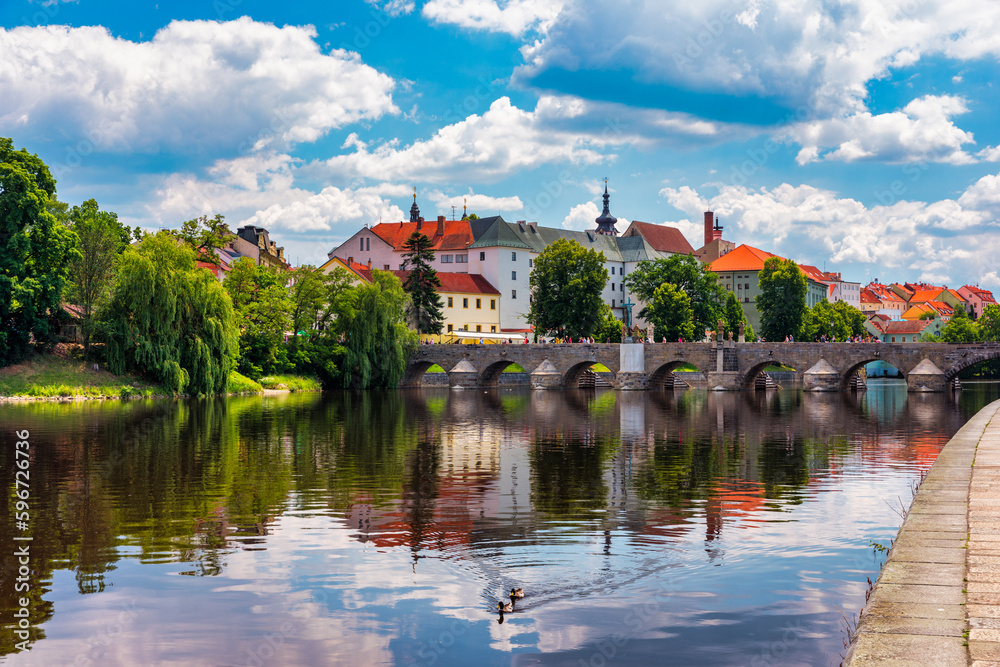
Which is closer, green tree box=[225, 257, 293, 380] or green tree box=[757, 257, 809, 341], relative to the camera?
green tree box=[225, 257, 293, 380]

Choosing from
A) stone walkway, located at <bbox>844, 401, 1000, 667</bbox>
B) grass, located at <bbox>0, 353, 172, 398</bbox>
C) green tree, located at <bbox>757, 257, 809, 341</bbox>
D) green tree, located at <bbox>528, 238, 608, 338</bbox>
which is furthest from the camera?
green tree, located at <bbox>757, 257, 809, 341</bbox>

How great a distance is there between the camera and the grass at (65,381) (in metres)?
46.2

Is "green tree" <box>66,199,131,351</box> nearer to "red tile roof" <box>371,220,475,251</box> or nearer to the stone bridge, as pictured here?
the stone bridge

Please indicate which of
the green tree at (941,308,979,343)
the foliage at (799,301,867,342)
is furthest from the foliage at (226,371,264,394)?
the green tree at (941,308,979,343)

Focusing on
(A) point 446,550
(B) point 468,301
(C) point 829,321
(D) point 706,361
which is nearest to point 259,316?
(D) point 706,361

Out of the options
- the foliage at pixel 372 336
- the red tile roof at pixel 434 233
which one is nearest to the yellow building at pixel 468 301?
the red tile roof at pixel 434 233

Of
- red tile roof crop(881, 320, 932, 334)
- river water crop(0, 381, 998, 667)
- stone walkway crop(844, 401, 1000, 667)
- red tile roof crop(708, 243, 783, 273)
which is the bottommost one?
river water crop(0, 381, 998, 667)

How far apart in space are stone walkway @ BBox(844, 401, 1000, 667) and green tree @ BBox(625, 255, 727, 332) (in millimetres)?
76858

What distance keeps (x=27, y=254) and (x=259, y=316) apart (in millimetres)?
19112

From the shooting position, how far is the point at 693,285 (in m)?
89.2

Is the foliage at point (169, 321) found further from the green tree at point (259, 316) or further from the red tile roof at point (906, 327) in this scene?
the red tile roof at point (906, 327)

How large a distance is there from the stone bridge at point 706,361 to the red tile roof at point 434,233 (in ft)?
134

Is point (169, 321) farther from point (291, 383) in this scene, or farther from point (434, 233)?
point (434, 233)

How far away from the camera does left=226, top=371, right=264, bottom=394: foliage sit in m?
55.3
